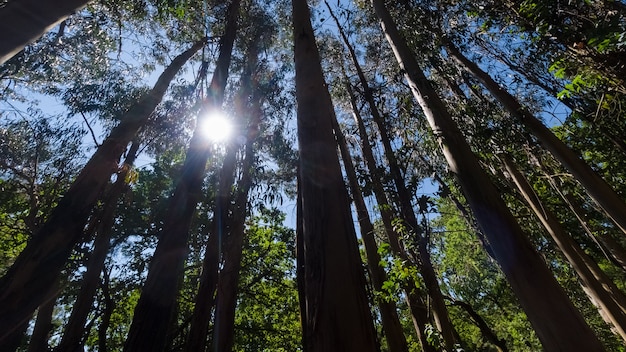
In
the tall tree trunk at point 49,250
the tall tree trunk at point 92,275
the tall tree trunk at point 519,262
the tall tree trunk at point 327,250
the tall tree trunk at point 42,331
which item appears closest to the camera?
the tall tree trunk at point 327,250

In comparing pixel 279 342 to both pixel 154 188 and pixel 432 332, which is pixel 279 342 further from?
pixel 432 332

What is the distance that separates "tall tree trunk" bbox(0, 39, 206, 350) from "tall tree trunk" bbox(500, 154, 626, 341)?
23.6 ft

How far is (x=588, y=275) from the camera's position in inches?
241

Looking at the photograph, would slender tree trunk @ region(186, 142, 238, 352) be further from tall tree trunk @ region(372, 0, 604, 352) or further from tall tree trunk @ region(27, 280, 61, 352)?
tall tree trunk @ region(372, 0, 604, 352)

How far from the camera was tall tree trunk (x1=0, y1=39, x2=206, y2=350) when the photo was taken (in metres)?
3.20

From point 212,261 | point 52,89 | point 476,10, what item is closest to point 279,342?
point 212,261

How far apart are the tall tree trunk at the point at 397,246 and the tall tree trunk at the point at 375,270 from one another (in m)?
0.35

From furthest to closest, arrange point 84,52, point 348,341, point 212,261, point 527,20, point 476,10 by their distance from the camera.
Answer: point 84,52 < point 212,261 < point 476,10 < point 527,20 < point 348,341

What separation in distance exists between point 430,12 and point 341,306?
22.4 ft

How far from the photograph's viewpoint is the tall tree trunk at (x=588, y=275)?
19.6 ft

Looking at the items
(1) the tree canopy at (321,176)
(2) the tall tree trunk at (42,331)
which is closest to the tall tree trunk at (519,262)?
(1) the tree canopy at (321,176)

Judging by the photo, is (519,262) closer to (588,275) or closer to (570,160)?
(570,160)

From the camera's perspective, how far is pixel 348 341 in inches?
36.2

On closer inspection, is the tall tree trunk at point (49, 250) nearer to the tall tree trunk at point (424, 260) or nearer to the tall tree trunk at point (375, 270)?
the tall tree trunk at point (375, 270)
